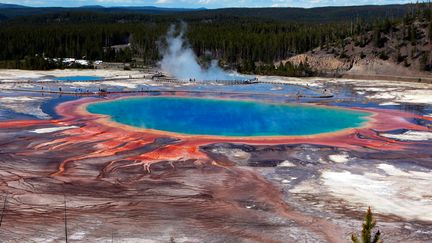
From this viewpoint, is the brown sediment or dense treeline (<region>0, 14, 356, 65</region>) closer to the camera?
the brown sediment

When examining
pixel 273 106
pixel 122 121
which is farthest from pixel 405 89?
pixel 122 121

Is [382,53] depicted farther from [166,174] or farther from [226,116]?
[166,174]

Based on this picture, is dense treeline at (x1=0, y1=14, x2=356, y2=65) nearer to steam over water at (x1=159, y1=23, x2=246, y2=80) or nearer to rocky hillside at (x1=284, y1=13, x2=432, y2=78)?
steam over water at (x1=159, y1=23, x2=246, y2=80)

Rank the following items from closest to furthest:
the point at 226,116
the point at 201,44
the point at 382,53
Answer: the point at 226,116
the point at 382,53
the point at 201,44

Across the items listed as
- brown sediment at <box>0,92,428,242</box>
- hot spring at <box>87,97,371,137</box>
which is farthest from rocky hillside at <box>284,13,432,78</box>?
brown sediment at <box>0,92,428,242</box>

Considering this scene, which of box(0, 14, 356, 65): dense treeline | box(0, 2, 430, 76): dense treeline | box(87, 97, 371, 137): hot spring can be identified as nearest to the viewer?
box(87, 97, 371, 137): hot spring

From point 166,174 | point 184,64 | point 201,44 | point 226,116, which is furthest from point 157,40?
point 166,174

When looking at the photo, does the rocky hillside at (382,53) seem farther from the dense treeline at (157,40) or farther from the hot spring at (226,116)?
the hot spring at (226,116)

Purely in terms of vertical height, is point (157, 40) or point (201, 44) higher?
point (157, 40)
